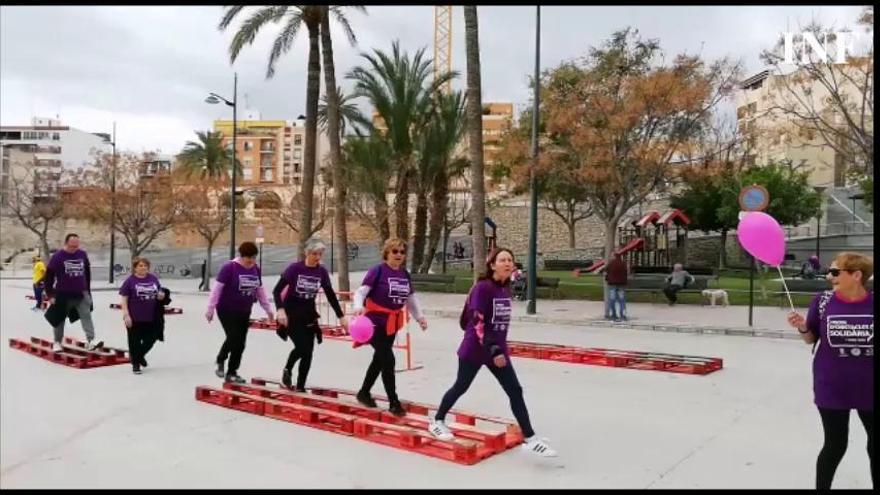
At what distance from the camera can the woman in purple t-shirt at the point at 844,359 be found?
418cm

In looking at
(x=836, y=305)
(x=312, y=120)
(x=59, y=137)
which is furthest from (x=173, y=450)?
(x=59, y=137)

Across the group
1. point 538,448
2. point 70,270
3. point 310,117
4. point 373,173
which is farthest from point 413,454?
point 373,173

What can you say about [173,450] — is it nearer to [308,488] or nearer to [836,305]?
[308,488]

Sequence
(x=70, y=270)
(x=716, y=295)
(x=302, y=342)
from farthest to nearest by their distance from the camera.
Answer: (x=716, y=295)
(x=70, y=270)
(x=302, y=342)

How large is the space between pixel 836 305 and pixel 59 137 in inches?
4468

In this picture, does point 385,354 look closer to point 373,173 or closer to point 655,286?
point 655,286

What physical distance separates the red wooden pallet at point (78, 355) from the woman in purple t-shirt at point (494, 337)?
20.7 ft

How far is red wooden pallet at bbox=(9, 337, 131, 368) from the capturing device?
10.0m

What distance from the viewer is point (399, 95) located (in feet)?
91.2

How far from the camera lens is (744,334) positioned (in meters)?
14.5

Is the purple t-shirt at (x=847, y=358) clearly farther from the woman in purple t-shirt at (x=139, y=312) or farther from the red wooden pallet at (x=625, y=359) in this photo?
the woman in purple t-shirt at (x=139, y=312)

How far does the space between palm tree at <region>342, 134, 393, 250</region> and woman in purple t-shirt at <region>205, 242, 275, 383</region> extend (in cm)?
1989

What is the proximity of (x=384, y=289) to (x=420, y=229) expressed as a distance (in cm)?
2301

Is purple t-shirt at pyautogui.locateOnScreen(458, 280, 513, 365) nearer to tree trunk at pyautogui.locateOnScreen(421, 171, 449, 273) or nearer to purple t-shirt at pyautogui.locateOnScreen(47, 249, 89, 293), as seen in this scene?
purple t-shirt at pyautogui.locateOnScreen(47, 249, 89, 293)
